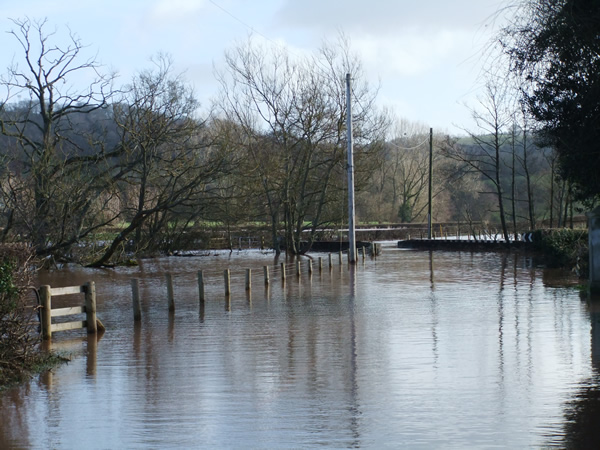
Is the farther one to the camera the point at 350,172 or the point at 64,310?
the point at 350,172

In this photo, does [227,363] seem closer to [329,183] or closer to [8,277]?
[8,277]

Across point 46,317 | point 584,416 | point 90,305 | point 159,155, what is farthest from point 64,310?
point 159,155

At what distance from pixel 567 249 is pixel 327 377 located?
23.6 metres

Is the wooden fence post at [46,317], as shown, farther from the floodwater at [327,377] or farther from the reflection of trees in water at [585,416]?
the reflection of trees in water at [585,416]

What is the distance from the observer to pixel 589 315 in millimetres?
17250

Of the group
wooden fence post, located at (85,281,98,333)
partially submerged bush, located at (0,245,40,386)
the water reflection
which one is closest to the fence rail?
wooden fence post, located at (85,281,98,333)

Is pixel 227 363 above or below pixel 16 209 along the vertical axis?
below

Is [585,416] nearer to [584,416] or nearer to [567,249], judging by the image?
[584,416]

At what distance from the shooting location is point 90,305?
16.5m

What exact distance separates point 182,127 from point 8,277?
89.3 feet

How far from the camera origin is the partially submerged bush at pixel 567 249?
26906 millimetres

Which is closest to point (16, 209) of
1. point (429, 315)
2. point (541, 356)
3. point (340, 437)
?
point (429, 315)

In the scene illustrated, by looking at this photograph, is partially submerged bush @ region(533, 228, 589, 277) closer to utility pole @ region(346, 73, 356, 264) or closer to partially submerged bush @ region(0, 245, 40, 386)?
utility pole @ region(346, 73, 356, 264)

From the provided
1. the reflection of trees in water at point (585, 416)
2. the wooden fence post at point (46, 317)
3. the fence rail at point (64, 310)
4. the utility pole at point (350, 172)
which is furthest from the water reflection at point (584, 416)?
the utility pole at point (350, 172)
